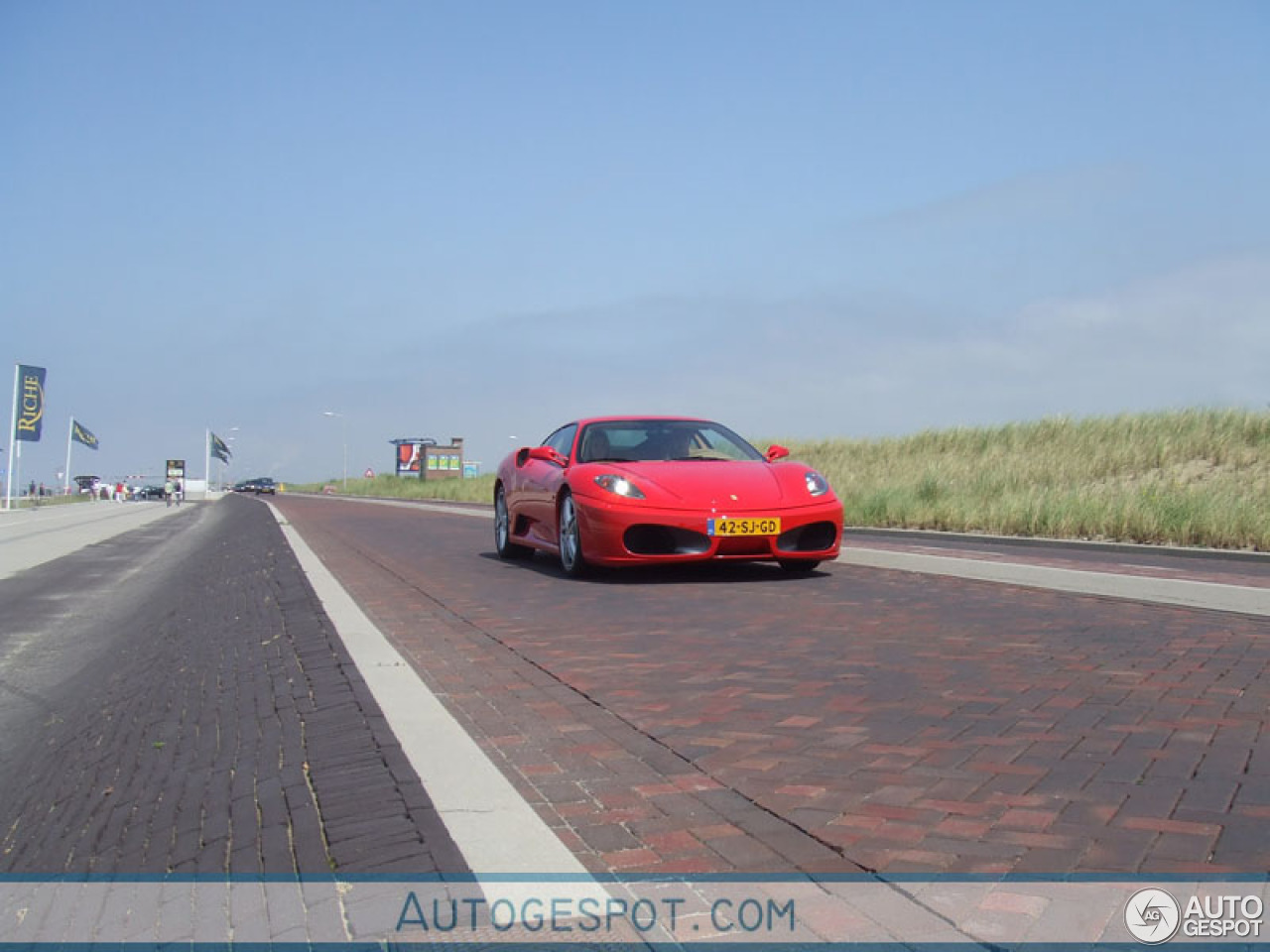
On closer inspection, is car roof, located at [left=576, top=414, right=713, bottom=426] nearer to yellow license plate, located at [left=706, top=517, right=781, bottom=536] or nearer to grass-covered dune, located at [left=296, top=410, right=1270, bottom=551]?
yellow license plate, located at [left=706, top=517, right=781, bottom=536]

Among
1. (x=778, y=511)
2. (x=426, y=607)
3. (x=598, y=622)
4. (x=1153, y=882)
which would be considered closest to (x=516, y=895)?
(x=1153, y=882)

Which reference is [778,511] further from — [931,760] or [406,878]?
[406,878]

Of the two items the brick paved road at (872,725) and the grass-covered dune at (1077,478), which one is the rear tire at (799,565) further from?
the grass-covered dune at (1077,478)

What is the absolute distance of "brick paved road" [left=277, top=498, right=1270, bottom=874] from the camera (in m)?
2.86

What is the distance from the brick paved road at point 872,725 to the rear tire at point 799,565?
149 cm

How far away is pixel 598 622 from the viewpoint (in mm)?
6879

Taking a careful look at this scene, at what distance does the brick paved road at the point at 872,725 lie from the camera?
286 cm

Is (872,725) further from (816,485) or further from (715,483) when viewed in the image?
(816,485)

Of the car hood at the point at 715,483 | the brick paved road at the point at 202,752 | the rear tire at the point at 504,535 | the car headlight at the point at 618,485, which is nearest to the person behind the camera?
the brick paved road at the point at 202,752

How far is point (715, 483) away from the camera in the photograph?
8836 mm

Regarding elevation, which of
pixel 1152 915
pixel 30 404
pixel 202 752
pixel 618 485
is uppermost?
pixel 30 404

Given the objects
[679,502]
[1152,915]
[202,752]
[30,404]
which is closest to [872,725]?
[1152,915]

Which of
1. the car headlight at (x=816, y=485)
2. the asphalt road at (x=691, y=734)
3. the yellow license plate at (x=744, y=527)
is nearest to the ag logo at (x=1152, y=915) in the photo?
the asphalt road at (x=691, y=734)

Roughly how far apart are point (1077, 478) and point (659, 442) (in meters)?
18.9
